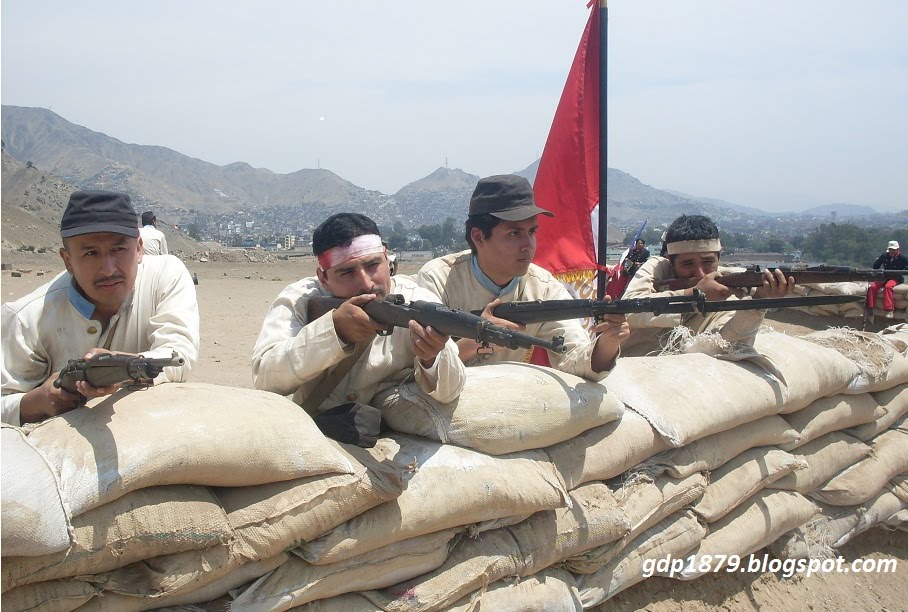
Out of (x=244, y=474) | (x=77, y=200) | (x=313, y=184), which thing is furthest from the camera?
(x=313, y=184)

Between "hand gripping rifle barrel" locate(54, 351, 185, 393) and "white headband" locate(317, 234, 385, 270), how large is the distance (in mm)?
899

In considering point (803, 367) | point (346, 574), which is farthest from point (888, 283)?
point (346, 574)

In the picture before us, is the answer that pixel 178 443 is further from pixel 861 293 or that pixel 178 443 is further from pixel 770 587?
pixel 861 293

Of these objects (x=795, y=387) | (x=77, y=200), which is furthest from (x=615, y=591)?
(x=77, y=200)

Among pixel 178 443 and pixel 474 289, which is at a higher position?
pixel 474 289

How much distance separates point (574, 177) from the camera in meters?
4.68

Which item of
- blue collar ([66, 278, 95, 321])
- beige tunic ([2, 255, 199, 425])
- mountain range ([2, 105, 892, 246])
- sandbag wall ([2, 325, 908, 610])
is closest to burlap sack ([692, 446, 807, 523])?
sandbag wall ([2, 325, 908, 610])

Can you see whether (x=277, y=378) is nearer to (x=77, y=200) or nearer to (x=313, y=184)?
(x=77, y=200)

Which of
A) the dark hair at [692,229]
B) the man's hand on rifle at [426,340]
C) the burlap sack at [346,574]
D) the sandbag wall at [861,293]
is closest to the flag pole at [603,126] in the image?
the dark hair at [692,229]

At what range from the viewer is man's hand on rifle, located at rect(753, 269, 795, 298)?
3.48 metres

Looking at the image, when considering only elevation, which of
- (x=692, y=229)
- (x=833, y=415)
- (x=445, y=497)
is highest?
(x=692, y=229)

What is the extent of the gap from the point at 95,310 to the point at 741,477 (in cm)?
310

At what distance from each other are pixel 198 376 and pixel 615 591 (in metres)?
5.36

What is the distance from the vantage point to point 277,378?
2650 mm
